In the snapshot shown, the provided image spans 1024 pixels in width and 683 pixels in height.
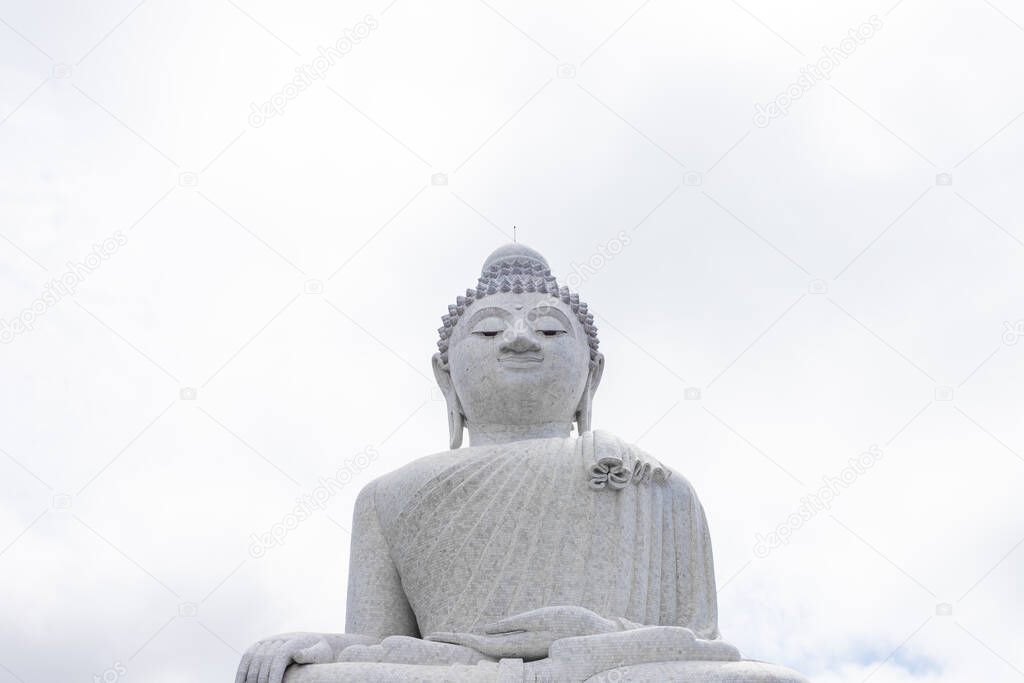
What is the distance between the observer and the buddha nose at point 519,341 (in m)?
9.73

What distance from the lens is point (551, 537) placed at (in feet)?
28.8

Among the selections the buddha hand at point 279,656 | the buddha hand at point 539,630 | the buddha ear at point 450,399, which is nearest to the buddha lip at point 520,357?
the buddha ear at point 450,399

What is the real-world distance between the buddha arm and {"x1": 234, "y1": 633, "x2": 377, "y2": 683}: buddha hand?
977 millimetres

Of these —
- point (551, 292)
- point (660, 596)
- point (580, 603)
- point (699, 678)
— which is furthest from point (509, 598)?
point (551, 292)

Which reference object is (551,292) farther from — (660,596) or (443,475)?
(660,596)

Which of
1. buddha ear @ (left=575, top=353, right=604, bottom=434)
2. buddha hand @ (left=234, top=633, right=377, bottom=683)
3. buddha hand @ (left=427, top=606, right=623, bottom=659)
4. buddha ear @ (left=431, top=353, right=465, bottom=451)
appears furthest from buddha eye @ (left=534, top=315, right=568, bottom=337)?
buddha hand @ (left=234, top=633, right=377, bottom=683)

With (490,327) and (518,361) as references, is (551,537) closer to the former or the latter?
(518,361)

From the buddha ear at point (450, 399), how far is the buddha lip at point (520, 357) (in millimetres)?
641

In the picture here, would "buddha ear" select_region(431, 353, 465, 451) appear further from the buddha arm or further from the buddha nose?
the buddha arm

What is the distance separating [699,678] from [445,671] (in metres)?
1.37

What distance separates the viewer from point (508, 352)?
9773 millimetres

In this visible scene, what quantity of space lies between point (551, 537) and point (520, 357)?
5.02 ft

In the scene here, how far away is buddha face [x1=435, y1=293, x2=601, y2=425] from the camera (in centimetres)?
976

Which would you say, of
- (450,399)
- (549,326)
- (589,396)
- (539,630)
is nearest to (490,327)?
(549,326)
